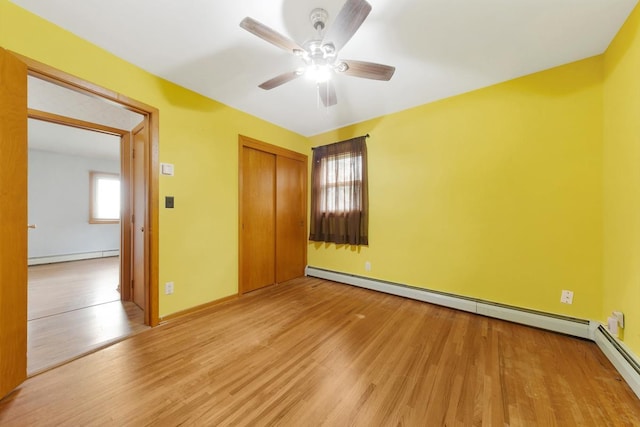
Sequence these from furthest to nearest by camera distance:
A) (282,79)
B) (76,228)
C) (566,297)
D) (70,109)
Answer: (76,228) < (70,109) < (566,297) < (282,79)

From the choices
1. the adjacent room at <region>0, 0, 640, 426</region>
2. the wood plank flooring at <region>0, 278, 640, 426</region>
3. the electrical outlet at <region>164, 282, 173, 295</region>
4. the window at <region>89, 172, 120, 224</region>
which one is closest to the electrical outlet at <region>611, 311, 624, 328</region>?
the adjacent room at <region>0, 0, 640, 426</region>

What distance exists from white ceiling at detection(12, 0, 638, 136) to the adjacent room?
0.02 m

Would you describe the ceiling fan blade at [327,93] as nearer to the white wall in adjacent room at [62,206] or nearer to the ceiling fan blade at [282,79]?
the ceiling fan blade at [282,79]

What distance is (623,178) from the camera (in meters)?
1.59

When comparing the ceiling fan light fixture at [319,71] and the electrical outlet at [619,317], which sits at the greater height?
the ceiling fan light fixture at [319,71]

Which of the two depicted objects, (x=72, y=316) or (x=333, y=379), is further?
(x=72, y=316)

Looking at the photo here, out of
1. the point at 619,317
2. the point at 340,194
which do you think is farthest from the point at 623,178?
the point at 340,194

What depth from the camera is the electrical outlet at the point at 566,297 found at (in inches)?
77.7

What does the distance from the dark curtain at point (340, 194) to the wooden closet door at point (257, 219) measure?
741mm

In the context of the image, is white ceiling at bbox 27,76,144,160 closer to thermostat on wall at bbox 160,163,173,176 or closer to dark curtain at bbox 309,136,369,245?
thermostat on wall at bbox 160,163,173,176

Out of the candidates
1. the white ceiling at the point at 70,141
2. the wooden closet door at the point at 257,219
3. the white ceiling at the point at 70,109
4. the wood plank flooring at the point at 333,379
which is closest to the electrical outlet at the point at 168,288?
the wood plank flooring at the point at 333,379

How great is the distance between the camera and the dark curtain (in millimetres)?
3211

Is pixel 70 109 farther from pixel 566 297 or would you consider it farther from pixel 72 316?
pixel 566 297

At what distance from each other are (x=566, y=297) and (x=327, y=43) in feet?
9.70
